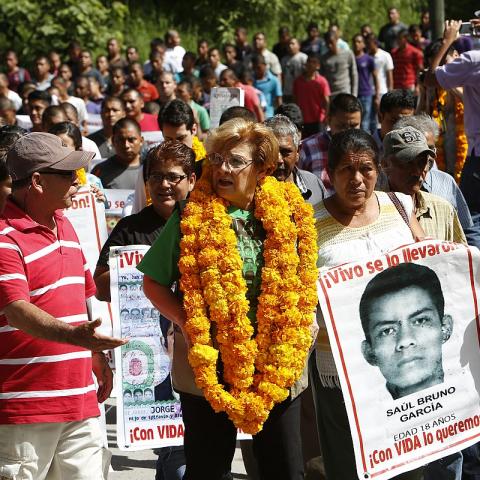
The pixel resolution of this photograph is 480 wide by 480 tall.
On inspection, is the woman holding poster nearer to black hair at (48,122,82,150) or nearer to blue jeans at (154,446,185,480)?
blue jeans at (154,446,185,480)

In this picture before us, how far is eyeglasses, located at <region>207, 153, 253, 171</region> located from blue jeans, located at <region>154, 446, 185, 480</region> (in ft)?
6.19

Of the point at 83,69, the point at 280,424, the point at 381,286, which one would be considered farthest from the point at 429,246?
the point at 83,69

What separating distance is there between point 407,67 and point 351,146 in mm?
16902

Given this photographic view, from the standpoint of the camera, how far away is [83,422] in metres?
4.80

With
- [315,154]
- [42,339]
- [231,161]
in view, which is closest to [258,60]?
[315,154]

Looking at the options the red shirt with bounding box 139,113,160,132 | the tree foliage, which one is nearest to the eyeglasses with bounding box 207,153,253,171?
the red shirt with bounding box 139,113,160,132

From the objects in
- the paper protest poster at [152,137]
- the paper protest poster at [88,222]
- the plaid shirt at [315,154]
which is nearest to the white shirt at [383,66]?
the paper protest poster at [152,137]

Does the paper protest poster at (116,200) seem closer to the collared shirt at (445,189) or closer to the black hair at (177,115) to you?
the black hair at (177,115)

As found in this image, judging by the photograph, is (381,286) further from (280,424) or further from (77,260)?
(77,260)

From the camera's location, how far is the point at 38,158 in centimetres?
473

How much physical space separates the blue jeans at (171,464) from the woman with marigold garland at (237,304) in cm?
116

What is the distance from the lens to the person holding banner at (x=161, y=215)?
599 cm

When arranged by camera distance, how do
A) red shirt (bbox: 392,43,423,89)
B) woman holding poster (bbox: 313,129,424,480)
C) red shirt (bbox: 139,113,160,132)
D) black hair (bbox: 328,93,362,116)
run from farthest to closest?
red shirt (bbox: 392,43,423,89)
red shirt (bbox: 139,113,160,132)
black hair (bbox: 328,93,362,116)
woman holding poster (bbox: 313,129,424,480)

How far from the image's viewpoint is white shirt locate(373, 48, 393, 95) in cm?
2128
